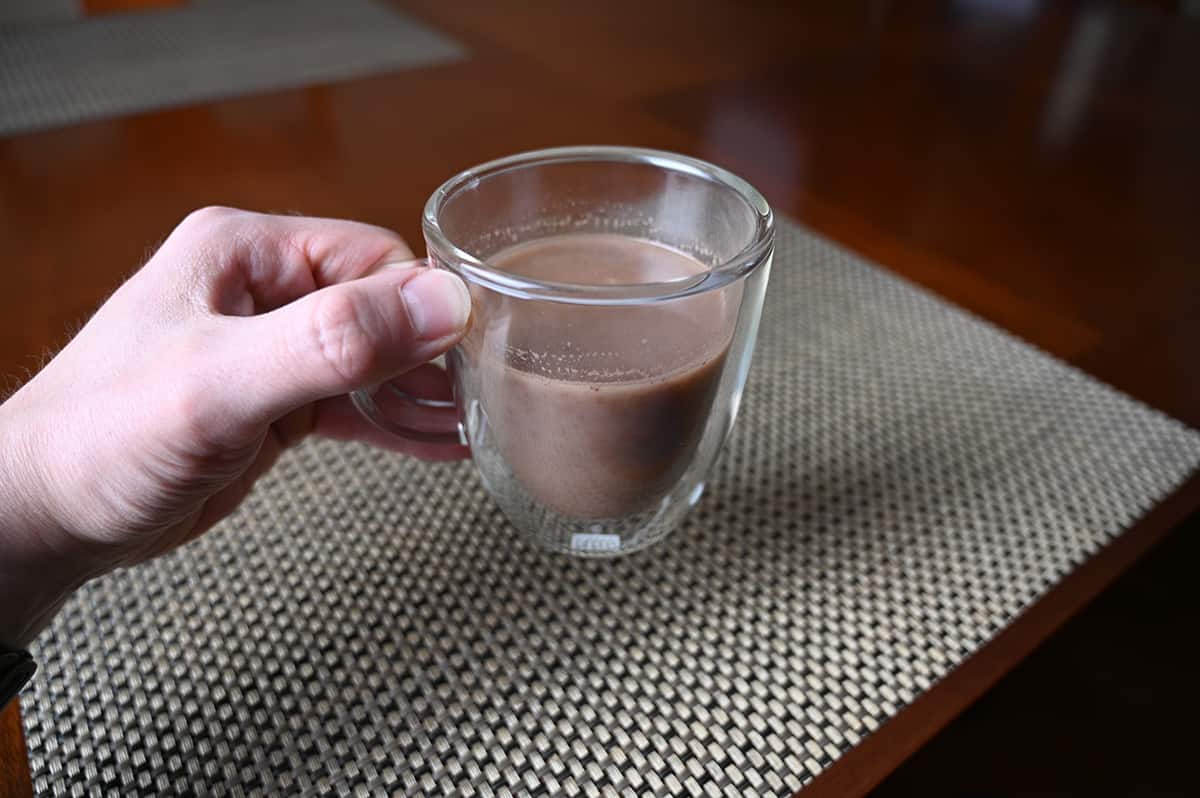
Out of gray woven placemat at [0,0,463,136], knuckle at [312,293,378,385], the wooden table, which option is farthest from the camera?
gray woven placemat at [0,0,463,136]

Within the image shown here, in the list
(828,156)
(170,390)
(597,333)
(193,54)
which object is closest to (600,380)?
(597,333)

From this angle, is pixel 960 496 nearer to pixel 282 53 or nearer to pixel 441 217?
pixel 441 217

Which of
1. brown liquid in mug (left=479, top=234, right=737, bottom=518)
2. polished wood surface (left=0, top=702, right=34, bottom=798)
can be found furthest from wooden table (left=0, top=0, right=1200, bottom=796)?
brown liquid in mug (left=479, top=234, right=737, bottom=518)

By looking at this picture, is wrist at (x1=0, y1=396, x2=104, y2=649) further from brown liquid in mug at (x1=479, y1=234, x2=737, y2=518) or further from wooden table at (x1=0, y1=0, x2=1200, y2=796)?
brown liquid in mug at (x1=479, y1=234, x2=737, y2=518)

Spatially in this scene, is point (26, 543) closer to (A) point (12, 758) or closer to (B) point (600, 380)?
(A) point (12, 758)

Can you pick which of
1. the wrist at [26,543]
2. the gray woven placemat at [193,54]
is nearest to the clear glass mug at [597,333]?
the wrist at [26,543]

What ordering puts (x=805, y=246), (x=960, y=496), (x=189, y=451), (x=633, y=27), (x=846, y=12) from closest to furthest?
1. (x=189, y=451)
2. (x=960, y=496)
3. (x=805, y=246)
4. (x=633, y=27)
5. (x=846, y=12)

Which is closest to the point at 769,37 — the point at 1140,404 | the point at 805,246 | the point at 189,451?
the point at 805,246
